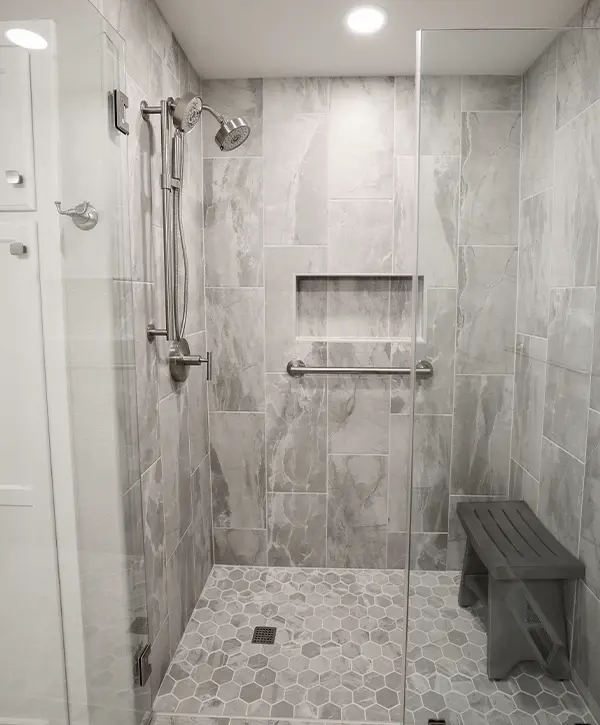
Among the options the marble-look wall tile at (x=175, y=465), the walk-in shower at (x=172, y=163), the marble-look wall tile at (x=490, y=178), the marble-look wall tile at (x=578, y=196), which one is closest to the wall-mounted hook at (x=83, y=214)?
the walk-in shower at (x=172, y=163)

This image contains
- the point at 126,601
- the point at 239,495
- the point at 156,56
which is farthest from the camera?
the point at 239,495

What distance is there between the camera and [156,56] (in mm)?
1689

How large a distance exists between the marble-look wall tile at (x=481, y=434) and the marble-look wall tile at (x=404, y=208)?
105cm

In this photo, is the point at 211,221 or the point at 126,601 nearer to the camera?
the point at 126,601

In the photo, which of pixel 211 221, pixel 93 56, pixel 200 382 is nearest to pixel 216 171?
pixel 211 221

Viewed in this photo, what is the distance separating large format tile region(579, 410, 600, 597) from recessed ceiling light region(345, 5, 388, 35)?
1.40m

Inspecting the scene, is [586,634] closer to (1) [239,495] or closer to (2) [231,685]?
(2) [231,685]

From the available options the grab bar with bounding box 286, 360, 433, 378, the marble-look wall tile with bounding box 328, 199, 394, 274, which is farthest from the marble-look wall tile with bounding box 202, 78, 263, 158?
the grab bar with bounding box 286, 360, 433, 378

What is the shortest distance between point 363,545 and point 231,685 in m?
0.93

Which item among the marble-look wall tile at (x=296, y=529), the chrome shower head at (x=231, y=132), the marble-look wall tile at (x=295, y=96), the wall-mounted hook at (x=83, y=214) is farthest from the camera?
the marble-look wall tile at (x=296, y=529)

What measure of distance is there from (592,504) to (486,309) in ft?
1.78

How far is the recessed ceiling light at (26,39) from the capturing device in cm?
81

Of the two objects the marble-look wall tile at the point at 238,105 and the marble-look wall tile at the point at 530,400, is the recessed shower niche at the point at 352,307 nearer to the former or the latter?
the marble-look wall tile at the point at 238,105

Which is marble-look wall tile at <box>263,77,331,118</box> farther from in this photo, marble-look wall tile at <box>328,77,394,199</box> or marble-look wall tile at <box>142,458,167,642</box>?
marble-look wall tile at <box>142,458,167,642</box>
